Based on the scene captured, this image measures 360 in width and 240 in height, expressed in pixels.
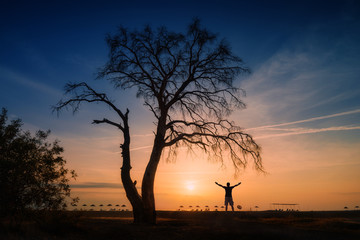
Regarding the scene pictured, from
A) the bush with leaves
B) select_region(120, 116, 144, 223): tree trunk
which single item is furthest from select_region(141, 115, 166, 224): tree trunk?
the bush with leaves

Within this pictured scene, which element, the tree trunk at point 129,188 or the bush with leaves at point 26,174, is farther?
the tree trunk at point 129,188

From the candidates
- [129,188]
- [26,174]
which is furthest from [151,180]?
[26,174]

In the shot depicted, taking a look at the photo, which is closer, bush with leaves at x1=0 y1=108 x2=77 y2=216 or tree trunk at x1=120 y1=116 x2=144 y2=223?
bush with leaves at x1=0 y1=108 x2=77 y2=216

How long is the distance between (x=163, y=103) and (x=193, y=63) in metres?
3.05

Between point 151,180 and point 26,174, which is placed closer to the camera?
point 26,174

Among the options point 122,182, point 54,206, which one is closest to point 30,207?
point 54,206

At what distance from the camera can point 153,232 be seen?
12.3m

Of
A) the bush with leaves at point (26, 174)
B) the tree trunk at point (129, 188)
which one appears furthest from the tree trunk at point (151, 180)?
the bush with leaves at point (26, 174)

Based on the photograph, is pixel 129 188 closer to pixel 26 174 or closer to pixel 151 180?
pixel 151 180

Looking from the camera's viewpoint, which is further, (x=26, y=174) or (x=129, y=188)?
(x=129, y=188)

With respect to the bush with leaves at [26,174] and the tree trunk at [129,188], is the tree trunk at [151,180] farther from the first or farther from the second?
the bush with leaves at [26,174]

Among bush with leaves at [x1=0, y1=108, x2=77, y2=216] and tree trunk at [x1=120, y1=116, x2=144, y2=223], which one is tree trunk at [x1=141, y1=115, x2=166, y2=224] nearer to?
tree trunk at [x1=120, y1=116, x2=144, y2=223]

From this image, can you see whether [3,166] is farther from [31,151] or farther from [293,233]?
[293,233]

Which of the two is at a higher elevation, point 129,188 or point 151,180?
point 151,180
